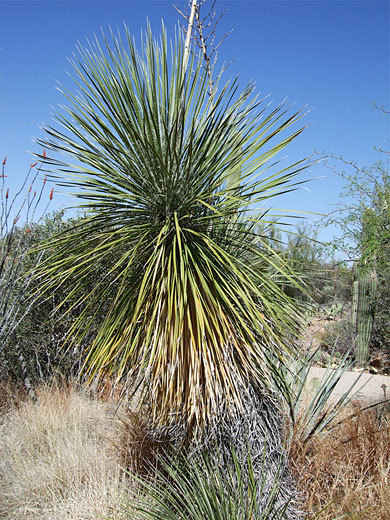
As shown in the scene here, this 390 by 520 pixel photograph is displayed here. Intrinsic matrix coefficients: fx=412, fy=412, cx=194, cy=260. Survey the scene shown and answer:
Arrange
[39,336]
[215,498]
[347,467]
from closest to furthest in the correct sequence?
1. [215,498]
2. [347,467]
3. [39,336]

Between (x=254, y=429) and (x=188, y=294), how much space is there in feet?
3.45

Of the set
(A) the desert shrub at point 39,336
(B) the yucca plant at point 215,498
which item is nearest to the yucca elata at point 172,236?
(B) the yucca plant at point 215,498

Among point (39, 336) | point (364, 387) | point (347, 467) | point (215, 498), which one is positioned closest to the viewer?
point (215, 498)

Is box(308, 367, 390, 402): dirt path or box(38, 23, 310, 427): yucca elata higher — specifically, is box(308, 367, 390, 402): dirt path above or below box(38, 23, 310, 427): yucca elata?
below

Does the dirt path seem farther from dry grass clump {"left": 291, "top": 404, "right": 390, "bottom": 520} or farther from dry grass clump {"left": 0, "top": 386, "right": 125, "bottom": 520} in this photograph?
dry grass clump {"left": 0, "top": 386, "right": 125, "bottom": 520}

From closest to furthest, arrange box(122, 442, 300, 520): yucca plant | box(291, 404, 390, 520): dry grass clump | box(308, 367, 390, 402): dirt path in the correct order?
box(122, 442, 300, 520): yucca plant
box(291, 404, 390, 520): dry grass clump
box(308, 367, 390, 402): dirt path

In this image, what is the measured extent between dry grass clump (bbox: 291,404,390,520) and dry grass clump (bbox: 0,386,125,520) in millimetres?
1463

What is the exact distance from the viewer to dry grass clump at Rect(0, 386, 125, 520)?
290 centimetres

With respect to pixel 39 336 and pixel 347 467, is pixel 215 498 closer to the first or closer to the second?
pixel 347 467

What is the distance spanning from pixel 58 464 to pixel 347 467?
89.8 inches

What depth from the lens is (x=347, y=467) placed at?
10.5ft

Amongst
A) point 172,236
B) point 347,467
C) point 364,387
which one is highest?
point 172,236

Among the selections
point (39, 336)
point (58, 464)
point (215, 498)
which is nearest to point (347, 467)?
point (215, 498)

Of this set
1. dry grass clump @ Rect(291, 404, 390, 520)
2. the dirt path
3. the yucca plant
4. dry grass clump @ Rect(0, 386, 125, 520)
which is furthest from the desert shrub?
the dirt path
